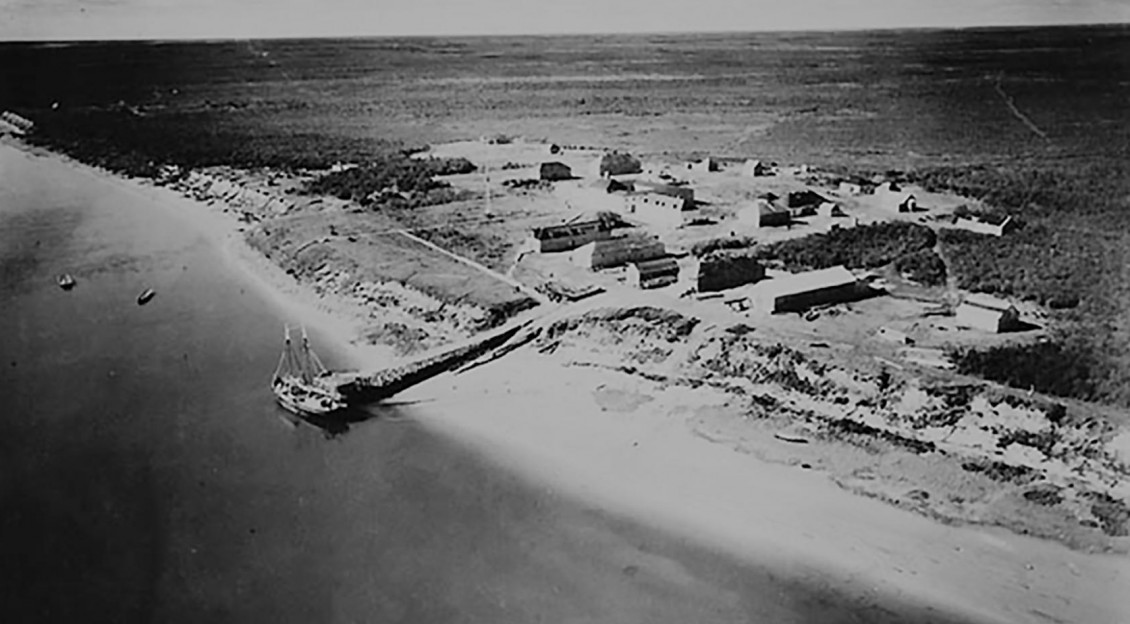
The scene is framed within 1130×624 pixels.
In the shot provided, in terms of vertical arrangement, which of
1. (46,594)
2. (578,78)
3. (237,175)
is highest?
(578,78)

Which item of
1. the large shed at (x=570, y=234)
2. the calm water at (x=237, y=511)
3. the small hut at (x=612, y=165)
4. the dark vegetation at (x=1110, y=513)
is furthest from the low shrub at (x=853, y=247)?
the calm water at (x=237, y=511)

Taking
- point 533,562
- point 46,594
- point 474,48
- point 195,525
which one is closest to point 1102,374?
point 533,562

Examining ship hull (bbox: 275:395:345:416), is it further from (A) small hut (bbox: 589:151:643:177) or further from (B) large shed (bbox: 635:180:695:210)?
(A) small hut (bbox: 589:151:643:177)

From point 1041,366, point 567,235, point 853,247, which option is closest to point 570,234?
point 567,235

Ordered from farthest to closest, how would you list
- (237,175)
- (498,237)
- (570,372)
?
(237,175)
(498,237)
(570,372)

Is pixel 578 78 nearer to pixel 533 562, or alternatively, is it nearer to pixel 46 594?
pixel 533 562

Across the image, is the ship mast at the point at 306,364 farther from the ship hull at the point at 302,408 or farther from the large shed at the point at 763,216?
the large shed at the point at 763,216

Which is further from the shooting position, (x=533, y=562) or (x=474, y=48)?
(x=474, y=48)

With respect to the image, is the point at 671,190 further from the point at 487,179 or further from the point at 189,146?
the point at 189,146
